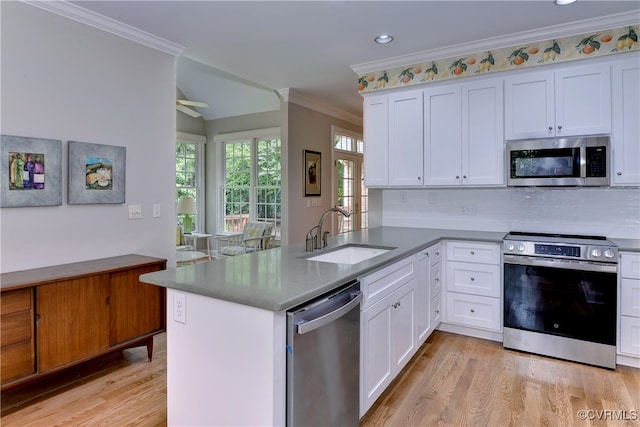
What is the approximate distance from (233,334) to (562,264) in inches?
99.0

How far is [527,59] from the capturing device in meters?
3.15

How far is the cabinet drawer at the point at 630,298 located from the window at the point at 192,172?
6244 millimetres

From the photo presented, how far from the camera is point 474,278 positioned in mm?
3193

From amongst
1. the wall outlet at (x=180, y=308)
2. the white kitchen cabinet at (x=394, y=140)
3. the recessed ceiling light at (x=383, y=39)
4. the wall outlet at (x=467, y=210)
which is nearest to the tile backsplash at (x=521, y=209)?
the wall outlet at (x=467, y=210)

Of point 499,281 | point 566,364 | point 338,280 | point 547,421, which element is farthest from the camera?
point 499,281

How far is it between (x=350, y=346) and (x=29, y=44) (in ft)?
9.28

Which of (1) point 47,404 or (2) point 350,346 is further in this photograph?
(1) point 47,404

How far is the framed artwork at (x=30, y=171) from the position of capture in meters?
2.34

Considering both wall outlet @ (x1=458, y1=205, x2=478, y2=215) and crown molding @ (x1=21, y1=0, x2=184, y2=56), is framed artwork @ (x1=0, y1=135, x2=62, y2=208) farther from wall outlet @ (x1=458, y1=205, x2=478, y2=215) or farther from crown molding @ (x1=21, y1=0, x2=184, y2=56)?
wall outlet @ (x1=458, y1=205, x2=478, y2=215)

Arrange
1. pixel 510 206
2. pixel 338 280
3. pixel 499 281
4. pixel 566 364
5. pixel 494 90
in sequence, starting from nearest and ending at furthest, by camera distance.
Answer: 1. pixel 338 280
2. pixel 566 364
3. pixel 499 281
4. pixel 494 90
5. pixel 510 206

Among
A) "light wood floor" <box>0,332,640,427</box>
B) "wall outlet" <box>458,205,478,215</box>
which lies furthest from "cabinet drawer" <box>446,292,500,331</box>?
"wall outlet" <box>458,205,478,215</box>

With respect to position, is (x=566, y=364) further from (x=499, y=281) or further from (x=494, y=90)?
(x=494, y=90)

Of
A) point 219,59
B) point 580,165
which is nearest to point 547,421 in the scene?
point 580,165

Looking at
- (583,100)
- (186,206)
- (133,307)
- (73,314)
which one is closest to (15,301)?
(73,314)
